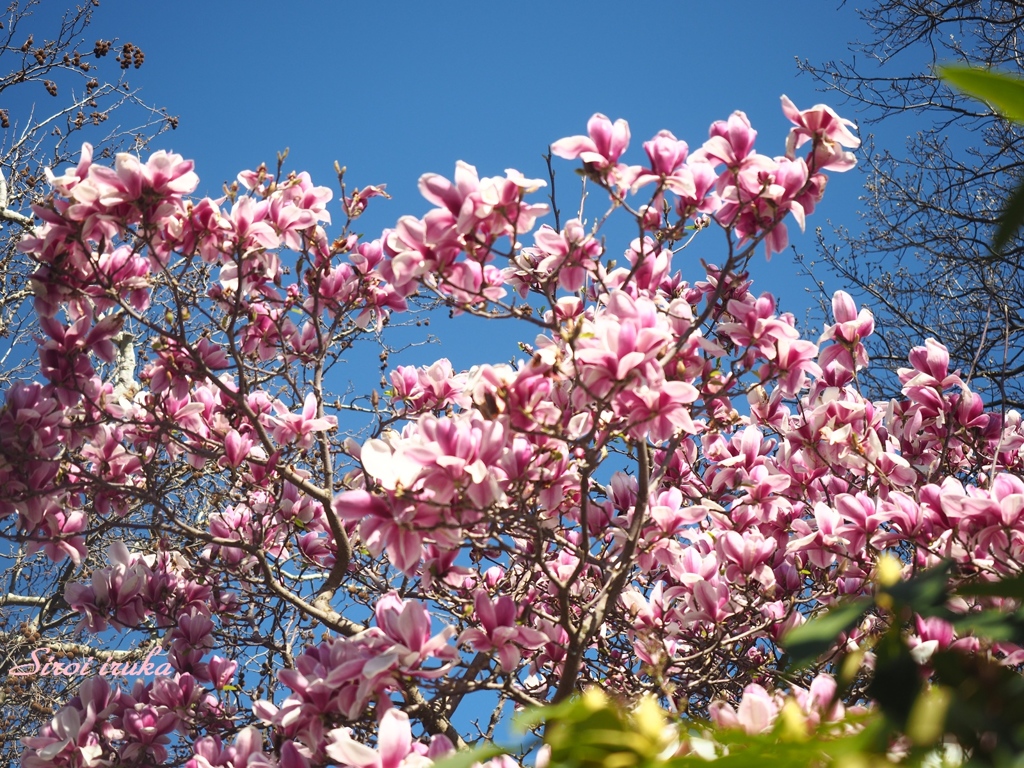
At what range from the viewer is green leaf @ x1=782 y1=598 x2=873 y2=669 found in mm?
637

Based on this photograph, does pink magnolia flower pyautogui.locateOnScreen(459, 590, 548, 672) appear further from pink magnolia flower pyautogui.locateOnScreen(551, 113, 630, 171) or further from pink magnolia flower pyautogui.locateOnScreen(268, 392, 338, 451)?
pink magnolia flower pyautogui.locateOnScreen(551, 113, 630, 171)

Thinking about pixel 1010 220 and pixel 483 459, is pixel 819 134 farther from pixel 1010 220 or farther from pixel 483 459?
pixel 1010 220

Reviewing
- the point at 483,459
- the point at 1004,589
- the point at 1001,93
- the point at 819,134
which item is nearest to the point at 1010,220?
the point at 1001,93

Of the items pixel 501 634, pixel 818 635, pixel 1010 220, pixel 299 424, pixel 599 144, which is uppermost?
pixel 599 144

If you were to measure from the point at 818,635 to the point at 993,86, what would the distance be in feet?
1.37

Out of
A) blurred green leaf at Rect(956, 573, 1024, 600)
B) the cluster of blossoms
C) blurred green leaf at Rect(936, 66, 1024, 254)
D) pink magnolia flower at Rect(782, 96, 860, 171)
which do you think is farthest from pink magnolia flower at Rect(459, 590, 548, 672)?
blurred green leaf at Rect(936, 66, 1024, 254)

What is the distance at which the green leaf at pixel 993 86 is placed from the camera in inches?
23.5

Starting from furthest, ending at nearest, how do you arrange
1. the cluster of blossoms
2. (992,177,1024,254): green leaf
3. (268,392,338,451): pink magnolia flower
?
(268,392,338,451): pink magnolia flower, the cluster of blossoms, (992,177,1024,254): green leaf

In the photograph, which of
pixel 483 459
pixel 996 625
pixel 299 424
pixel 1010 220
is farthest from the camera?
pixel 299 424

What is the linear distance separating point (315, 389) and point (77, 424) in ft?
2.85

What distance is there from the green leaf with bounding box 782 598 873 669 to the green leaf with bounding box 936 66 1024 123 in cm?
39

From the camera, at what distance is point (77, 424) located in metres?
3.14

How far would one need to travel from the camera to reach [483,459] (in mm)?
2027

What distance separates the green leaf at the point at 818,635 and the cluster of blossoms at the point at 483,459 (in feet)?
3.25
